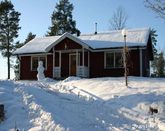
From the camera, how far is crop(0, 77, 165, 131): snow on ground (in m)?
11.6

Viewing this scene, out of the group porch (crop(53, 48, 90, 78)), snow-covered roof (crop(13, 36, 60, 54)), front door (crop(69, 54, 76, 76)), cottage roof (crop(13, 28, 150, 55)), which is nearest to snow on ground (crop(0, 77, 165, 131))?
cottage roof (crop(13, 28, 150, 55))

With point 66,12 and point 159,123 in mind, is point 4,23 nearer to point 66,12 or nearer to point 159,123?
point 66,12

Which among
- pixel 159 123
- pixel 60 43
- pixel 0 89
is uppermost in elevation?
pixel 60 43

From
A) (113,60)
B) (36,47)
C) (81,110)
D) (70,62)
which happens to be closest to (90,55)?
(70,62)

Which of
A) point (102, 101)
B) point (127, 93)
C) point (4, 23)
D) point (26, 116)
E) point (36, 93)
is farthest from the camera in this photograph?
point (4, 23)

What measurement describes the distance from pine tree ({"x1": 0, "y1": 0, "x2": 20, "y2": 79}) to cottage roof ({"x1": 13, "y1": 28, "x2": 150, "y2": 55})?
12.6m

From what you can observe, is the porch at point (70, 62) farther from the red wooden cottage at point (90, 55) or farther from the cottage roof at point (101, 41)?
the cottage roof at point (101, 41)

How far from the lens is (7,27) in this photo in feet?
163

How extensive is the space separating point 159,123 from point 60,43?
64.7ft

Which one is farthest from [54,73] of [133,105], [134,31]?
[133,105]

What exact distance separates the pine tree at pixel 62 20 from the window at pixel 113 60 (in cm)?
2417

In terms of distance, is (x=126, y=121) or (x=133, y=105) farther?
(x=133, y=105)

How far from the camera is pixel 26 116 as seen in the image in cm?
1240

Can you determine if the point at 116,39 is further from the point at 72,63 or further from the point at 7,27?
the point at 7,27
